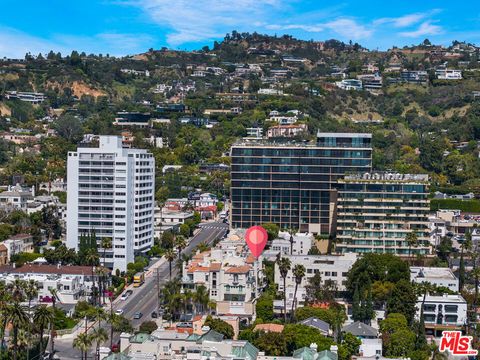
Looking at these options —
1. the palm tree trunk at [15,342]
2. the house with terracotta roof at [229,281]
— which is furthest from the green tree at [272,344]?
the palm tree trunk at [15,342]

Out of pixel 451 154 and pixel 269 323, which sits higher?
pixel 451 154

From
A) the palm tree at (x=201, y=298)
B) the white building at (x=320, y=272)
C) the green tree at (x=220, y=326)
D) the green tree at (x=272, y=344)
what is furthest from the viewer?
the white building at (x=320, y=272)

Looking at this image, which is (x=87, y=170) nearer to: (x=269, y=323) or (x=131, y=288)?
(x=131, y=288)

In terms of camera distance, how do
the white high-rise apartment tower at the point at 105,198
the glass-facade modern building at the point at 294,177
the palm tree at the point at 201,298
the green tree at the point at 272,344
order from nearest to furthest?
the green tree at the point at 272,344
the palm tree at the point at 201,298
the white high-rise apartment tower at the point at 105,198
the glass-facade modern building at the point at 294,177

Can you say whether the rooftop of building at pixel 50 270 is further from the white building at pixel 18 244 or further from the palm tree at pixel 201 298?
the palm tree at pixel 201 298

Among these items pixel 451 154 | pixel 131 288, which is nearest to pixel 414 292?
pixel 131 288

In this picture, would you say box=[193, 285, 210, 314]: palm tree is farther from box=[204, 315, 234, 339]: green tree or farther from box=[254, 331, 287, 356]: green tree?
box=[254, 331, 287, 356]: green tree

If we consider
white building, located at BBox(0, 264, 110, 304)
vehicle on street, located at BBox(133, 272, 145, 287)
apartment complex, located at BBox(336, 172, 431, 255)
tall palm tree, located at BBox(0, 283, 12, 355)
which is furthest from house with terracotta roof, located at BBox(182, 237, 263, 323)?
apartment complex, located at BBox(336, 172, 431, 255)
